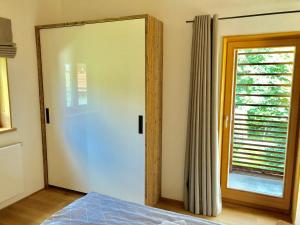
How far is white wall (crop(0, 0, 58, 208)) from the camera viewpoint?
2768 millimetres

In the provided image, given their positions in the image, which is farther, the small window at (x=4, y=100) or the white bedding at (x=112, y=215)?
the small window at (x=4, y=100)

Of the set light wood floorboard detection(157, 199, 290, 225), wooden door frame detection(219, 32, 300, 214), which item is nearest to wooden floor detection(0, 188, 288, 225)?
light wood floorboard detection(157, 199, 290, 225)

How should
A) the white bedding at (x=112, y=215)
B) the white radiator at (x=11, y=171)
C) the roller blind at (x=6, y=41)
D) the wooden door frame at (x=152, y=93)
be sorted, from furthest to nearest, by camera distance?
the white radiator at (x=11, y=171) < the roller blind at (x=6, y=41) < the wooden door frame at (x=152, y=93) < the white bedding at (x=112, y=215)

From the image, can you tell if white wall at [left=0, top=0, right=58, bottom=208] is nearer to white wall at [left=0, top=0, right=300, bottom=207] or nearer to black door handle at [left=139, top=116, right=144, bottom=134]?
white wall at [left=0, top=0, right=300, bottom=207]

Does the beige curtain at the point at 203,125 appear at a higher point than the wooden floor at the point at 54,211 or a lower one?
higher

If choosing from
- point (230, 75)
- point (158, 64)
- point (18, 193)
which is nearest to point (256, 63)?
point (230, 75)

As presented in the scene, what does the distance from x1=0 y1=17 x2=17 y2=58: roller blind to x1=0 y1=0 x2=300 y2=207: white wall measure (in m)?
0.11

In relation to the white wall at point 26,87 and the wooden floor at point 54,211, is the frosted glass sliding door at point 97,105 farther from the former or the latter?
the wooden floor at point 54,211

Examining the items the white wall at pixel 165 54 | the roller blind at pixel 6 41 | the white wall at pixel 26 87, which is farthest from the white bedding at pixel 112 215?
the roller blind at pixel 6 41

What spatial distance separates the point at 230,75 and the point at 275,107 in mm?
586

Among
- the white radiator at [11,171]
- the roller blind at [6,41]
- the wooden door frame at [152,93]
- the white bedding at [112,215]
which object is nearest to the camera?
the white bedding at [112,215]

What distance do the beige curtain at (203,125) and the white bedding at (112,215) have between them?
40.8 inches

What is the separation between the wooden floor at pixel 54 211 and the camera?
2.53 metres

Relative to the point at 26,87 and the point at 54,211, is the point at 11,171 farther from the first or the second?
the point at 26,87
